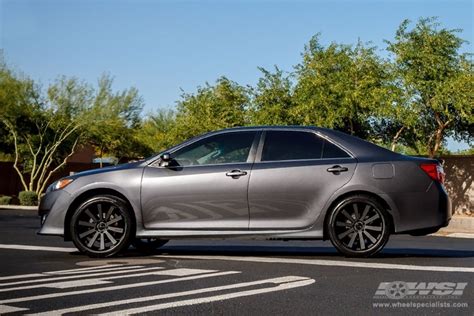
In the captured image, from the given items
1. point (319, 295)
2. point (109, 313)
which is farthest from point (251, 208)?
point (109, 313)

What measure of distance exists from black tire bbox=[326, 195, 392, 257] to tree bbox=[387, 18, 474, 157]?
1846 centimetres

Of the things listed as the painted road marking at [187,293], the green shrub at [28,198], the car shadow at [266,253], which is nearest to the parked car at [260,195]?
the car shadow at [266,253]

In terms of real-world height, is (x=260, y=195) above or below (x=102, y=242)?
above

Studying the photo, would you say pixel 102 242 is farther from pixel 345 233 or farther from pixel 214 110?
pixel 214 110

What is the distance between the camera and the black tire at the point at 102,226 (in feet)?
27.7

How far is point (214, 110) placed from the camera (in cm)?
3422

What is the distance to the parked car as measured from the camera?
27.0 feet

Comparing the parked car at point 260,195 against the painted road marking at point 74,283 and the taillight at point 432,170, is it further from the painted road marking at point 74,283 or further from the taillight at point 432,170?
the painted road marking at point 74,283

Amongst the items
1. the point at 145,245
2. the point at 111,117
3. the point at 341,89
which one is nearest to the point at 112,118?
the point at 111,117

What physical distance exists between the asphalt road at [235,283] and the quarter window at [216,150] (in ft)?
3.83

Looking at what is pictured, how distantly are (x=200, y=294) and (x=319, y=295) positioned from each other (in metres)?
0.97

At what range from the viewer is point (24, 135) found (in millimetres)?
35938

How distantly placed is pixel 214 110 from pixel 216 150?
2561 centimetres

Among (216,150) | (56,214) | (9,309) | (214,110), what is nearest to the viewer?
(9,309)
